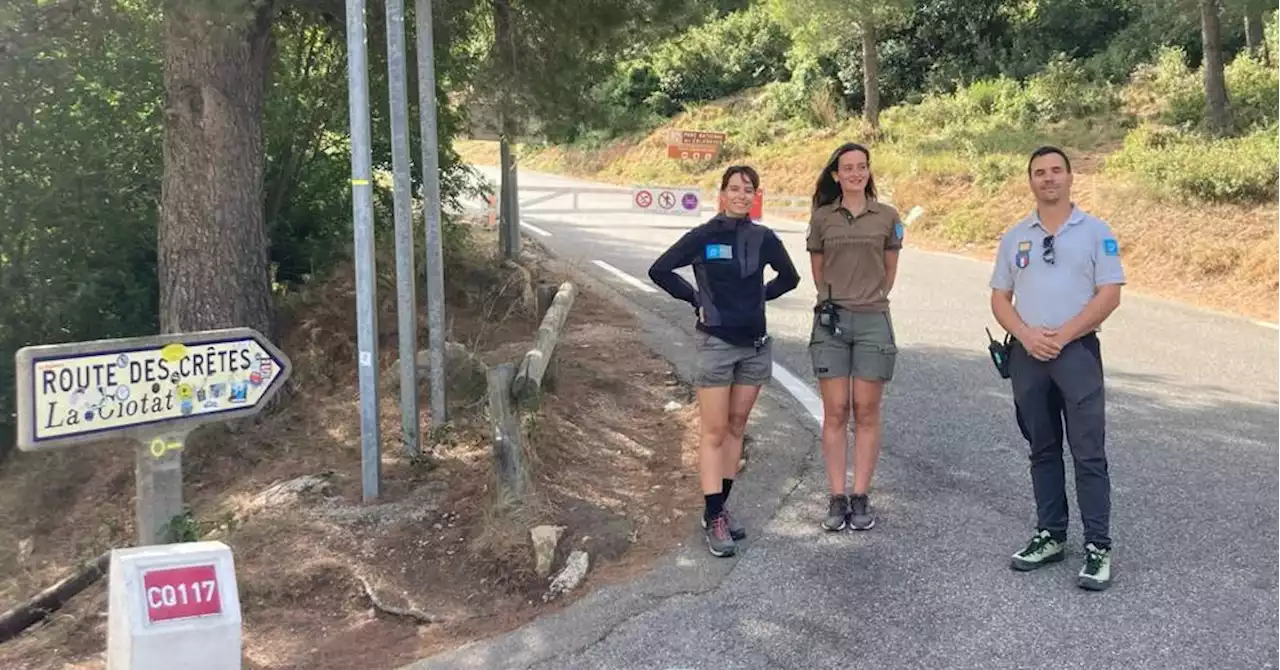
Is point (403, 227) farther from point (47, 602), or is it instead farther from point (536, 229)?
point (536, 229)

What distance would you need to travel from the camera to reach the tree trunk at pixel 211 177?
713cm

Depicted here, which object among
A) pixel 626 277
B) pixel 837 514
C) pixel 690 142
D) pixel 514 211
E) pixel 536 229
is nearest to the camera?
pixel 837 514

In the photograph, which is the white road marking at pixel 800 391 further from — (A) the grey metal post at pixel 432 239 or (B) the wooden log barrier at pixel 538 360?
(A) the grey metal post at pixel 432 239

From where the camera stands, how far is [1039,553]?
174 inches

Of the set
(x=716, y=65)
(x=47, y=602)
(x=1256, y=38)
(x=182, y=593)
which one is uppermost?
(x=716, y=65)

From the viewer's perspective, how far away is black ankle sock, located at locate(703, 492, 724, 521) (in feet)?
15.8

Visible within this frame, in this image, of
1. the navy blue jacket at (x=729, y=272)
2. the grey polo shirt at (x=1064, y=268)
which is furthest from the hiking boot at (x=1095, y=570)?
the navy blue jacket at (x=729, y=272)

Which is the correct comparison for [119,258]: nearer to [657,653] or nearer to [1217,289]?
[657,653]

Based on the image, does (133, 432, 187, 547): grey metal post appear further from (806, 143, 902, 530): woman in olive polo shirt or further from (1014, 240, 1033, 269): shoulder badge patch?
(1014, 240, 1033, 269): shoulder badge patch

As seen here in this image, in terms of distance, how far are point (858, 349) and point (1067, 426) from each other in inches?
37.3

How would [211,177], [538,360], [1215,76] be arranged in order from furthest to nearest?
[1215,76] → [211,177] → [538,360]

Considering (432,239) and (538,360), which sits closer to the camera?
(538,360)

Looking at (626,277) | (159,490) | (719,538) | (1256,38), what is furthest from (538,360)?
(1256,38)

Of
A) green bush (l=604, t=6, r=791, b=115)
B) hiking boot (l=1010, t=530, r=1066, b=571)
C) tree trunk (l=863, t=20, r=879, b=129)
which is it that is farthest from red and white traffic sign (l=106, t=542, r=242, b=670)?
green bush (l=604, t=6, r=791, b=115)
